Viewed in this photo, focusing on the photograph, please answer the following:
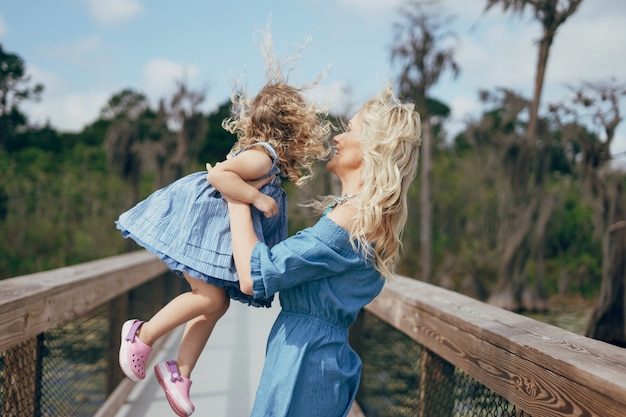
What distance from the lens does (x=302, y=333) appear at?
60.2 inches

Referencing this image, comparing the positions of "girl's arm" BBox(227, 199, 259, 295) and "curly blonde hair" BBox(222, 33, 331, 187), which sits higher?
"curly blonde hair" BBox(222, 33, 331, 187)

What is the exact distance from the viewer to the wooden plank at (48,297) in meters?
1.67

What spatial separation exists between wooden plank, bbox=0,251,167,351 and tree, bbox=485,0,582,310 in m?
9.92

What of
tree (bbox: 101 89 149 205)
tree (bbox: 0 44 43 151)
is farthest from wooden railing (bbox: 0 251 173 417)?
tree (bbox: 0 44 43 151)

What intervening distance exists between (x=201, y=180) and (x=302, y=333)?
47cm

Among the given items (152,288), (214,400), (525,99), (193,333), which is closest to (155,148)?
(525,99)

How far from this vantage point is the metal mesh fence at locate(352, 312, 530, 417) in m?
2.14

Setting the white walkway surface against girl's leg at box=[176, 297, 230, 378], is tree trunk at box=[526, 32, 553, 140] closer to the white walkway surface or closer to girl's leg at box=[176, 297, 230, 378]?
the white walkway surface

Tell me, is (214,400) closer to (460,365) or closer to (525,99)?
(460,365)

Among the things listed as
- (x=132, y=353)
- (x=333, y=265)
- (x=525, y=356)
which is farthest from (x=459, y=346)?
(x=132, y=353)

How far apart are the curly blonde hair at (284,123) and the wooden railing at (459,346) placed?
62 cm

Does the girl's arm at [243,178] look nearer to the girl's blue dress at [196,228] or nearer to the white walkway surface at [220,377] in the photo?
the girl's blue dress at [196,228]

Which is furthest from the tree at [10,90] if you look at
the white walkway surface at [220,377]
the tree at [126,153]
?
the white walkway surface at [220,377]

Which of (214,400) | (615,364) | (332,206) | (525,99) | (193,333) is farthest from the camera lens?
(525,99)
